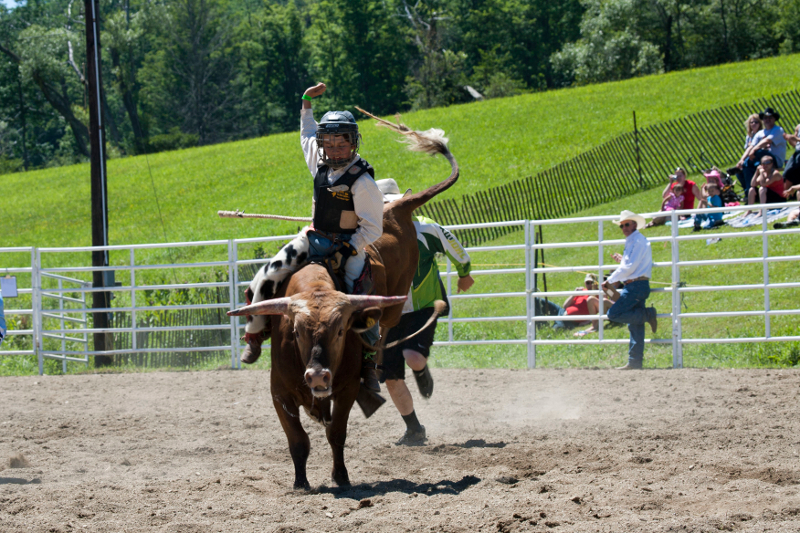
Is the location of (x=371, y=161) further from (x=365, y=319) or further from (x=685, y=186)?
(x=365, y=319)

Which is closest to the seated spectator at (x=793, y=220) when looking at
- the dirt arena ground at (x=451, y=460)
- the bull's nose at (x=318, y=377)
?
the dirt arena ground at (x=451, y=460)

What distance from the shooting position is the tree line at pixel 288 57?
50531 mm

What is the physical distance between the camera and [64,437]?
629 centimetres

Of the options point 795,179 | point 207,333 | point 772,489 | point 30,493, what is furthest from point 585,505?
point 795,179

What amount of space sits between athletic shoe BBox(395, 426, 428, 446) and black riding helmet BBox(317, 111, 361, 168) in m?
2.22

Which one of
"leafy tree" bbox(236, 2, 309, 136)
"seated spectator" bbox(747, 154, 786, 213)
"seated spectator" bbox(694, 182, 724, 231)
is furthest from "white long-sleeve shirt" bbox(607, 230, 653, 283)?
"leafy tree" bbox(236, 2, 309, 136)

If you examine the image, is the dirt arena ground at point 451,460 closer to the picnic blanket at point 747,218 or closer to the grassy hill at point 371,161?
the picnic blanket at point 747,218

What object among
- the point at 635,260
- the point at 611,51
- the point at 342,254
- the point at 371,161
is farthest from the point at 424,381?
the point at 611,51

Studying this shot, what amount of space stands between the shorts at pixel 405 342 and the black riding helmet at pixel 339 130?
1627 millimetres

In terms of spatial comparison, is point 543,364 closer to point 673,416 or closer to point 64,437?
point 673,416

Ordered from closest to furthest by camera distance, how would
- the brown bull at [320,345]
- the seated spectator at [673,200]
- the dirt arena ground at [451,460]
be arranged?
the dirt arena ground at [451,460], the brown bull at [320,345], the seated spectator at [673,200]

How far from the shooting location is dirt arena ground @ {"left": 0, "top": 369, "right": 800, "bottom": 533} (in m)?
3.69

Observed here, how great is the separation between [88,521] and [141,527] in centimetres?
32

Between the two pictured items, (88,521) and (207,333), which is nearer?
(88,521)
